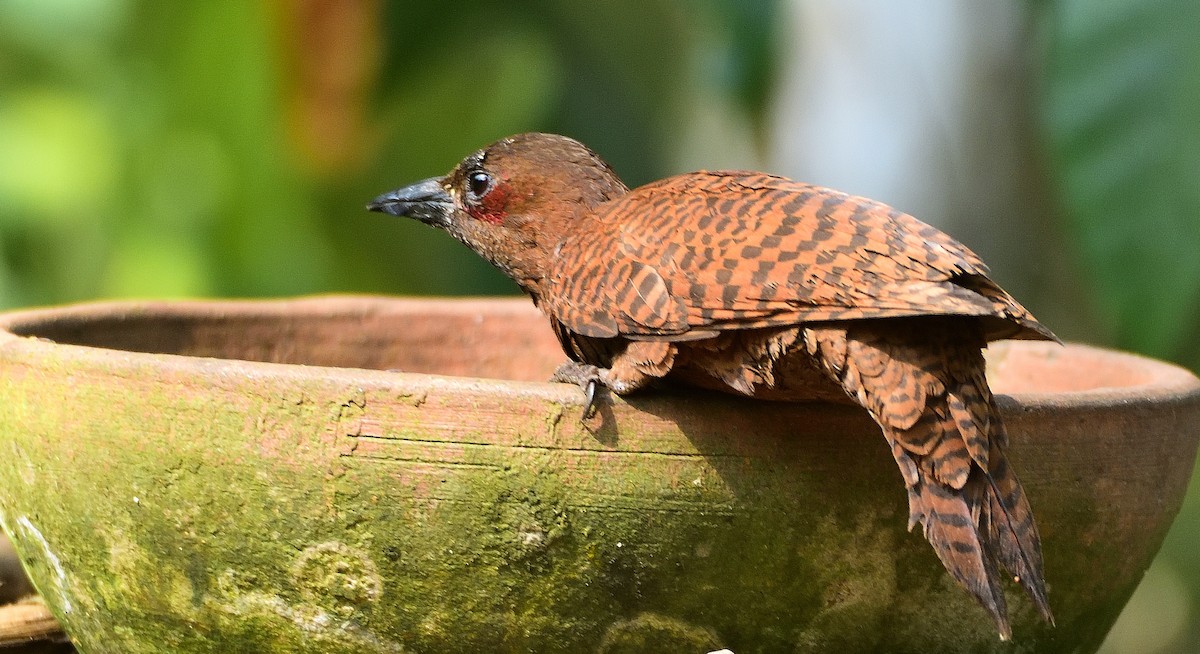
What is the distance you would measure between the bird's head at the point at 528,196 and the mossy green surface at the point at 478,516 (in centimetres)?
60

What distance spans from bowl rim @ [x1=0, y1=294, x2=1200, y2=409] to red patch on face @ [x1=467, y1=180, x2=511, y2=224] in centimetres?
32

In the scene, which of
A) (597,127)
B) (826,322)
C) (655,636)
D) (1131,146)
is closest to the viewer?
(826,322)

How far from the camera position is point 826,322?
1.55 meters

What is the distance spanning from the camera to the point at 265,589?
168 centimetres

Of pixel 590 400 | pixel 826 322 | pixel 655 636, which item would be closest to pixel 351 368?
pixel 590 400

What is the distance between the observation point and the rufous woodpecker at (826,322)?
149 cm

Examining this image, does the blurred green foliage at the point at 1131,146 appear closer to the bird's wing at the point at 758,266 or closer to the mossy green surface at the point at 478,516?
the mossy green surface at the point at 478,516

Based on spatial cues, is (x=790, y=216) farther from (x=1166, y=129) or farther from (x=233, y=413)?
(x=1166, y=129)

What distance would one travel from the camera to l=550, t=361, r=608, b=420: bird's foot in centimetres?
162

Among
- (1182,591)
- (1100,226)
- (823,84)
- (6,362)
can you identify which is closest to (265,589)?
(6,362)

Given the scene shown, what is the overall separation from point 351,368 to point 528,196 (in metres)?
0.46

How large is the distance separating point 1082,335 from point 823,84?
4.06ft

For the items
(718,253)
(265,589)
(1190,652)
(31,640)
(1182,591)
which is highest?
(718,253)

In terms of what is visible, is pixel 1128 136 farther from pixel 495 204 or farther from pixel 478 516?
pixel 478 516
